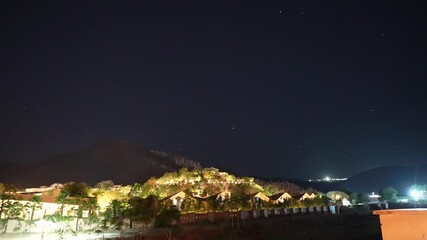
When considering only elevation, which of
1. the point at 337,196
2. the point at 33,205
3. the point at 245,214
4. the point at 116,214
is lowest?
the point at 245,214

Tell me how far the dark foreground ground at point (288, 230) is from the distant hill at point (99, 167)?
352 ft

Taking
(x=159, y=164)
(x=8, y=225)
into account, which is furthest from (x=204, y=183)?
(x=159, y=164)

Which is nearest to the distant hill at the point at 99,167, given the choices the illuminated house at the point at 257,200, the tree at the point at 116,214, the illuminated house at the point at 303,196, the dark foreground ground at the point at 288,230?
the illuminated house at the point at 303,196

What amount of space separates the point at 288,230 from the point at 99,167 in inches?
6162

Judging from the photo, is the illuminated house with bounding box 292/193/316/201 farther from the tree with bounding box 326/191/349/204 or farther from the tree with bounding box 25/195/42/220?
the tree with bounding box 25/195/42/220

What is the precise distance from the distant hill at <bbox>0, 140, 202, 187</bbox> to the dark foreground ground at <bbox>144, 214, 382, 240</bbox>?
352 feet

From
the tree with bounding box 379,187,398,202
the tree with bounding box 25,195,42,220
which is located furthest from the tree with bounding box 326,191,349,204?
the tree with bounding box 25,195,42,220

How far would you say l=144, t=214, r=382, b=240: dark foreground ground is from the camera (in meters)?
26.9

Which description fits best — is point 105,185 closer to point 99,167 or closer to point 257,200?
point 257,200

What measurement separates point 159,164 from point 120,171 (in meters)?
18.9

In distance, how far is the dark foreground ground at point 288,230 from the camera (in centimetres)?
2689

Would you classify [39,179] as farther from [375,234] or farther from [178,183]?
[375,234]

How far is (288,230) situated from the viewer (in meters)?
32.0

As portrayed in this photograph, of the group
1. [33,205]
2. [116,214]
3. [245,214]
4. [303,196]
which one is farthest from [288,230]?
[303,196]
